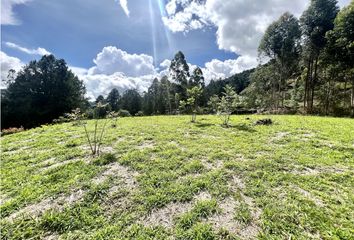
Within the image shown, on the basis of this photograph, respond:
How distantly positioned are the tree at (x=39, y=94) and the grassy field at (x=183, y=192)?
2505cm

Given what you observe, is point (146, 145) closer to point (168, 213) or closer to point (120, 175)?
point (120, 175)

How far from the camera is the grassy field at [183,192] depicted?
2.74 meters

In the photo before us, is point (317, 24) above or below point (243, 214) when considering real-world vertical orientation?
above

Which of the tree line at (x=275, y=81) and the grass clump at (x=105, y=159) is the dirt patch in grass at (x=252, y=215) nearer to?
the grass clump at (x=105, y=159)

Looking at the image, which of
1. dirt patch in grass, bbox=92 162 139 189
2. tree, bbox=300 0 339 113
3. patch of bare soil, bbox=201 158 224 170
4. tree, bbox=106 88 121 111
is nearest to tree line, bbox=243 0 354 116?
tree, bbox=300 0 339 113

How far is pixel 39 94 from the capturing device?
2838cm

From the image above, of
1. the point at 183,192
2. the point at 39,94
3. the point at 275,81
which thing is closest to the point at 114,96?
the point at 39,94

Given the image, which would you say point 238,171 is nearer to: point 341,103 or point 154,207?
point 154,207

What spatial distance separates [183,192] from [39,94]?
31.2m

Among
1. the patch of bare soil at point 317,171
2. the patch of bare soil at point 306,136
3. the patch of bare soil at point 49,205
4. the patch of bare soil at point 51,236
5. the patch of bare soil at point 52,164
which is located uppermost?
the patch of bare soil at point 306,136

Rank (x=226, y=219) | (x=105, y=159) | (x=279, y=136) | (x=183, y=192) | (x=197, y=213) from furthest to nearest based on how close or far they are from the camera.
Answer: (x=279, y=136) < (x=105, y=159) < (x=183, y=192) < (x=197, y=213) < (x=226, y=219)

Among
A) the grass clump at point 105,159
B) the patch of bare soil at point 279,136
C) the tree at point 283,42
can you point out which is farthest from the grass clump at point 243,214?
the tree at point 283,42

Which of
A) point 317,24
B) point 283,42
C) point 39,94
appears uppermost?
point 317,24

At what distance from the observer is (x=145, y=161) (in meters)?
4.97
